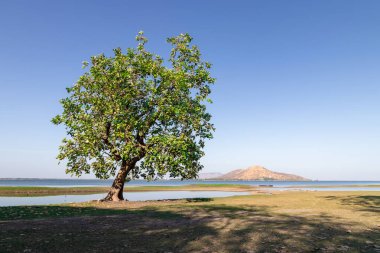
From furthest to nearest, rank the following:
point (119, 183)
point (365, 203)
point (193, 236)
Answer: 1. point (119, 183)
2. point (365, 203)
3. point (193, 236)

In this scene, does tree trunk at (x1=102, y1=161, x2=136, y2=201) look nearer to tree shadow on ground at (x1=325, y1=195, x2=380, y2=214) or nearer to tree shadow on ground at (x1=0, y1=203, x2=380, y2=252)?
tree shadow on ground at (x1=0, y1=203, x2=380, y2=252)

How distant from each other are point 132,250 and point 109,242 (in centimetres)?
180

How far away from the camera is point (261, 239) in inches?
562

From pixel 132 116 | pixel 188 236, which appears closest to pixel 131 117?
pixel 132 116

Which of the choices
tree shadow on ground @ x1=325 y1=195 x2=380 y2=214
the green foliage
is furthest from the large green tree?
tree shadow on ground @ x1=325 y1=195 x2=380 y2=214

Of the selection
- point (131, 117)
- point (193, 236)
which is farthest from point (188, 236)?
point (131, 117)

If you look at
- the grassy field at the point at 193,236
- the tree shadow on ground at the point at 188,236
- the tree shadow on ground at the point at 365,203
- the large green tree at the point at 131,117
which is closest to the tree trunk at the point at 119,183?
the large green tree at the point at 131,117

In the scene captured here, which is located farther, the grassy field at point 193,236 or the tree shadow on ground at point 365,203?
the tree shadow on ground at point 365,203

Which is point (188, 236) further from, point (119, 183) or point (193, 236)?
point (119, 183)

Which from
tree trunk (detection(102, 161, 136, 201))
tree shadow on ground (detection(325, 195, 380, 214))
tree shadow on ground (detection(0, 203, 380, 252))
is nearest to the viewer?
tree shadow on ground (detection(0, 203, 380, 252))

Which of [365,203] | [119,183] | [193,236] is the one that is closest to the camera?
[193,236]

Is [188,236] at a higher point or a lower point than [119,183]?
lower

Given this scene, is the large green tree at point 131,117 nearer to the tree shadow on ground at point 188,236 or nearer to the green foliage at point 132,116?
the green foliage at point 132,116

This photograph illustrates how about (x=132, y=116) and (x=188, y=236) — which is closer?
(x=188, y=236)
